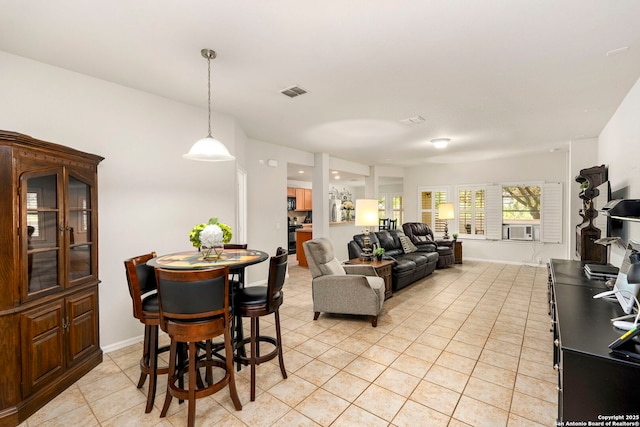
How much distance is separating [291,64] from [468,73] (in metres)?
1.66

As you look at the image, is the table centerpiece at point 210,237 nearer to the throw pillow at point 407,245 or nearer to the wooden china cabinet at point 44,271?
the wooden china cabinet at point 44,271

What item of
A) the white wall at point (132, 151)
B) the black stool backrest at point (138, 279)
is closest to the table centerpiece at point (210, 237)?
the black stool backrest at point (138, 279)

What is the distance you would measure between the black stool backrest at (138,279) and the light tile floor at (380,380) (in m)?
0.75

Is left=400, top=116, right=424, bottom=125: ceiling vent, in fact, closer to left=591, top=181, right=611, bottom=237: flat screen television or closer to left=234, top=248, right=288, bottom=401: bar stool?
left=591, top=181, right=611, bottom=237: flat screen television

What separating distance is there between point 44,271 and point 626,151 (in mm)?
5684

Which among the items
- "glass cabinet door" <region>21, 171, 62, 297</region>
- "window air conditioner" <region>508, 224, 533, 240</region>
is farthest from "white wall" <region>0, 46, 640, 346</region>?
"window air conditioner" <region>508, 224, 533, 240</region>

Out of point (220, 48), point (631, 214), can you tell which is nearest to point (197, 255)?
point (220, 48)

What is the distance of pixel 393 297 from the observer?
4742mm

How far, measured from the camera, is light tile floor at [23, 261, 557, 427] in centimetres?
203

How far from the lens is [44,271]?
2287mm

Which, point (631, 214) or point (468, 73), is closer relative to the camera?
point (631, 214)

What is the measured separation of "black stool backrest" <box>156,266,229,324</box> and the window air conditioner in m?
7.59

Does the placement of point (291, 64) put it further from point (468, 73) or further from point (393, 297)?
point (393, 297)

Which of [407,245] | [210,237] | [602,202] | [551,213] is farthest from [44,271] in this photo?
[551,213]
